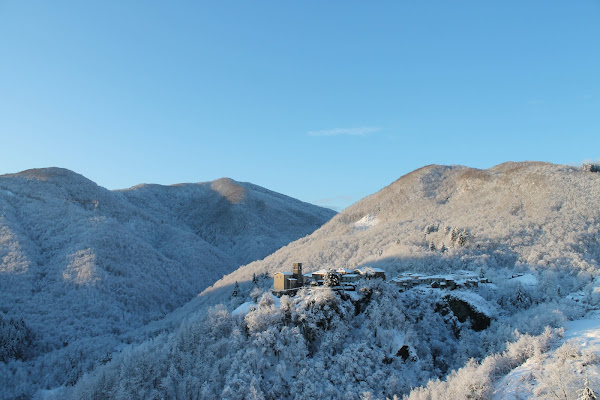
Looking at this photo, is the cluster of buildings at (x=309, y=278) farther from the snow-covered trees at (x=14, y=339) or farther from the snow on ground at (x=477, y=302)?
the snow-covered trees at (x=14, y=339)

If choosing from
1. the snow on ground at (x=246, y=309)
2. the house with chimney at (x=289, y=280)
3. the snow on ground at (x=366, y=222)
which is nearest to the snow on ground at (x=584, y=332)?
the house with chimney at (x=289, y=280)

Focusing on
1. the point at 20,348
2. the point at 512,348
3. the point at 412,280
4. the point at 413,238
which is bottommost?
the point at 20,348

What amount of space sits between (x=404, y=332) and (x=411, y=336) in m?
0.86

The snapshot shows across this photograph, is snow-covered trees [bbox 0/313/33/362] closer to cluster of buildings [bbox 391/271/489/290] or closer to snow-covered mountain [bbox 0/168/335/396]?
snow-covered mountain [bbox 0/168/335/396]

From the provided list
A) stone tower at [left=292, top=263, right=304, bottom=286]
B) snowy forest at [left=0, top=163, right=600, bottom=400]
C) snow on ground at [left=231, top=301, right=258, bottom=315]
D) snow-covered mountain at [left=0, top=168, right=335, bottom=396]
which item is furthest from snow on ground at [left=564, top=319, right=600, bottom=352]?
snow-covered mountain at [left=0, top=168, right=335, bottom=396]

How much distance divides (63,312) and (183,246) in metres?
61.5

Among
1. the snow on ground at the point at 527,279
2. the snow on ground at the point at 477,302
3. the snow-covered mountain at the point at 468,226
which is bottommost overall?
the snow on ground at the point at 477,302

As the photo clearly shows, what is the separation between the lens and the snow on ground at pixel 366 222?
108 m

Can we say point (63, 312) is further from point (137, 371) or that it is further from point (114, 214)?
point (114, 214)

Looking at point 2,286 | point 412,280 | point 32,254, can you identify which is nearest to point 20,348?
point 2,286

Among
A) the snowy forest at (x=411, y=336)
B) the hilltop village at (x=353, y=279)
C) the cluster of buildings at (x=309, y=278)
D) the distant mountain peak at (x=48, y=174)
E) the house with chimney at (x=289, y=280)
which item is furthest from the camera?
the distant mountain peak at (x=48, y=174)

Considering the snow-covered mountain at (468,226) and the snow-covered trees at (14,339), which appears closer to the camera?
the snow-covered mountain at (468,226)

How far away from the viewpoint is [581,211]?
246 feet

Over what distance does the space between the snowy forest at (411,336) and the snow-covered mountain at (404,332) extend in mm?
145
